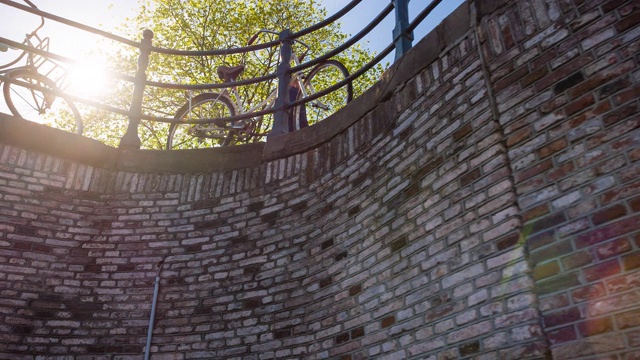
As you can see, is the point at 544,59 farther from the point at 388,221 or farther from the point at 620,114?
the point at 388,221

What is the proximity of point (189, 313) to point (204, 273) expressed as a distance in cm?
31

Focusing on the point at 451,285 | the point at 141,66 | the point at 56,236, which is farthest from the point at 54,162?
the point at 451,285

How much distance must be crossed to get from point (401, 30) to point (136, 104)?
8.05 feet

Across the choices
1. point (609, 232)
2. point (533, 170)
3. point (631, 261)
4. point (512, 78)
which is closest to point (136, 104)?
point (512, 78)

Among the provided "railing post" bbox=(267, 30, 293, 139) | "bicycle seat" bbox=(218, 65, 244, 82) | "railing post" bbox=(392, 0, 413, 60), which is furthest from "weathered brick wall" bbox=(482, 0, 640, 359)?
"bicycle seat" bbox=(218, 65, 244, 82)

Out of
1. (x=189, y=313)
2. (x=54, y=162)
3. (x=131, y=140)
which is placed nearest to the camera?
(x=189, y=313)

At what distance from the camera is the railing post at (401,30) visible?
4.05 m

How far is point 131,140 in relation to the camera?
195 inches

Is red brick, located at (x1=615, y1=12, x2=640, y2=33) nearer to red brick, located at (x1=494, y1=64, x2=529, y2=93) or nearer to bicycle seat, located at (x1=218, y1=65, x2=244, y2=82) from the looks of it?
red brick, located at (x1=494, y1=64, x2=529, y2=93)

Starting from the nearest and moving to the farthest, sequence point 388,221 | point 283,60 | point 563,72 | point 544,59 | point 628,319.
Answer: point 628,319, point 563,72, point 544,59, point 388,221, point 283,60

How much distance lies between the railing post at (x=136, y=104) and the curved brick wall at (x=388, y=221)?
19 cm

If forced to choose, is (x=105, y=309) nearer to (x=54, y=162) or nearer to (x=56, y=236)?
(x=56, y=236)

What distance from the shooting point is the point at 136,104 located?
5.12 meters

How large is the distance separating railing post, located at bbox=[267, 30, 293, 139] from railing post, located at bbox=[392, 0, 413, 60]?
120 cm
